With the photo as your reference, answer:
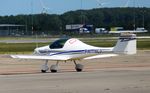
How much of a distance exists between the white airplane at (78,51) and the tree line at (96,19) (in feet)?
214

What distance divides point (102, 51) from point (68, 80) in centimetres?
658

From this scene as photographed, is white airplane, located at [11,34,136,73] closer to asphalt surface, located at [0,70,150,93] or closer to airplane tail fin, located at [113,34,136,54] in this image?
airplane tail fin, located at [113,34,136,54]

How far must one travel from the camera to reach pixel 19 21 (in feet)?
546

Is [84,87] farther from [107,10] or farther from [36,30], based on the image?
[36,30]

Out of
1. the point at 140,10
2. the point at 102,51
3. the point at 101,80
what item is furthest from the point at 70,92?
the point at 140,10

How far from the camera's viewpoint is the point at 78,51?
29.5 m

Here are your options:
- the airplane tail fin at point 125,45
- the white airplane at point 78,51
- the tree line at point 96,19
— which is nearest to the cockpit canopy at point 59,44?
the white airplane at point 78,51

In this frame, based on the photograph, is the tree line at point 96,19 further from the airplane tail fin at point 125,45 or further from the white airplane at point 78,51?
the white airplane at point 78,51

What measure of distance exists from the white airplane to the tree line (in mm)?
65223

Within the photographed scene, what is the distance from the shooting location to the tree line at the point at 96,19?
113375 mm

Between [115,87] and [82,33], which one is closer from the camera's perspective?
[115,87]

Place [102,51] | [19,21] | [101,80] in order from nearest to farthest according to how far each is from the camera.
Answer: [101,80] → [102,51] → [19,21]

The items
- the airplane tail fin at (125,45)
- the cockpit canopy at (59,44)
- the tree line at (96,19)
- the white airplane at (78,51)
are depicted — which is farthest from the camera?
the tree line at (96,19)

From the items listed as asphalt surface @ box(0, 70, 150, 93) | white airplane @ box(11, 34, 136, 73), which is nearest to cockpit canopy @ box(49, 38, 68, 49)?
white airplane @ box(11, 34, 136, 73)
